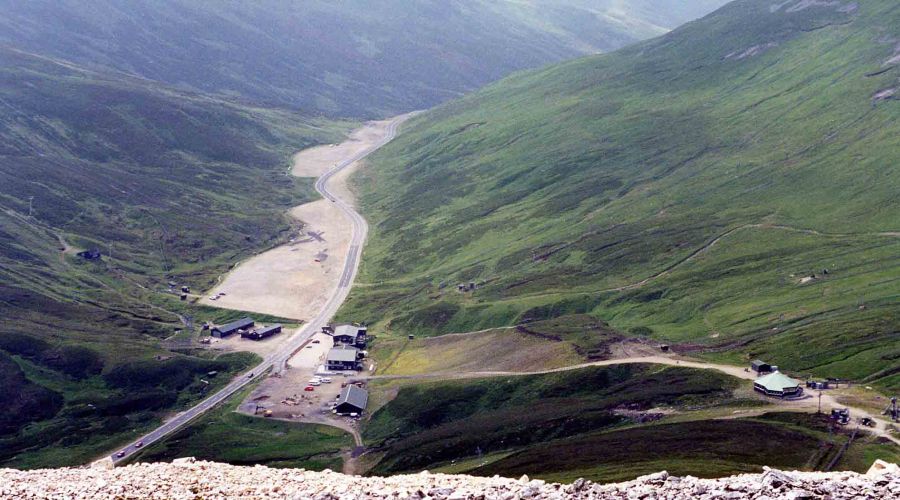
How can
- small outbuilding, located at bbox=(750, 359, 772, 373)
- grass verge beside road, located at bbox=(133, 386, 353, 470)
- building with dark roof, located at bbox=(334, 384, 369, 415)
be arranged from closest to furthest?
grass verge beside road, located at bbox=(133, 386, 353, 470)
small outbuilding, located at bbox=(750, 359, 772, 373)
building with dark roof, located at bbox=(334, 384, 369, 415)

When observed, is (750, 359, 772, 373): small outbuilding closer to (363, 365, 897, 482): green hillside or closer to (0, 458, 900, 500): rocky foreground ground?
(363, 365, 897, 482): green hillside

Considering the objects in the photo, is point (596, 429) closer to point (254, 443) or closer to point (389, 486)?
point (254, 443)

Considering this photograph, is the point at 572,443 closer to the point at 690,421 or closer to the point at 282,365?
the point at 690,421

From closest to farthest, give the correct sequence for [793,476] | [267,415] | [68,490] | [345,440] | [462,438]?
[793,476] → [68,490] → [462,438] → [345,440] → [267,415]

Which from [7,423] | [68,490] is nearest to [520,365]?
[7,423]

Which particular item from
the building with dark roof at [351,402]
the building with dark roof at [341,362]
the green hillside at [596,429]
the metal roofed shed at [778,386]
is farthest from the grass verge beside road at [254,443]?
the metal roofed shed at [778,386]

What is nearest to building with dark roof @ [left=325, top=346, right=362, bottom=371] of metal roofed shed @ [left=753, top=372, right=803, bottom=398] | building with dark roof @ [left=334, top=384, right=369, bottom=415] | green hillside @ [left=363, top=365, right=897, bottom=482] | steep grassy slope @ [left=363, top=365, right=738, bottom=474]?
green hillside @ [left=363, top=365, right=897, bottom=482]

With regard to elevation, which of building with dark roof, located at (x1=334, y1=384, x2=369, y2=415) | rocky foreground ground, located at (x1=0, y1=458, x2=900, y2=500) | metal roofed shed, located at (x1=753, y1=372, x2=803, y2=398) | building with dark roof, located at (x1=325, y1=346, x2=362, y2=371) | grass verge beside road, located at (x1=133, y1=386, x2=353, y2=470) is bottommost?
grass verge beside road, located at (x1=133, y1=386, x2=353, y2=470)
